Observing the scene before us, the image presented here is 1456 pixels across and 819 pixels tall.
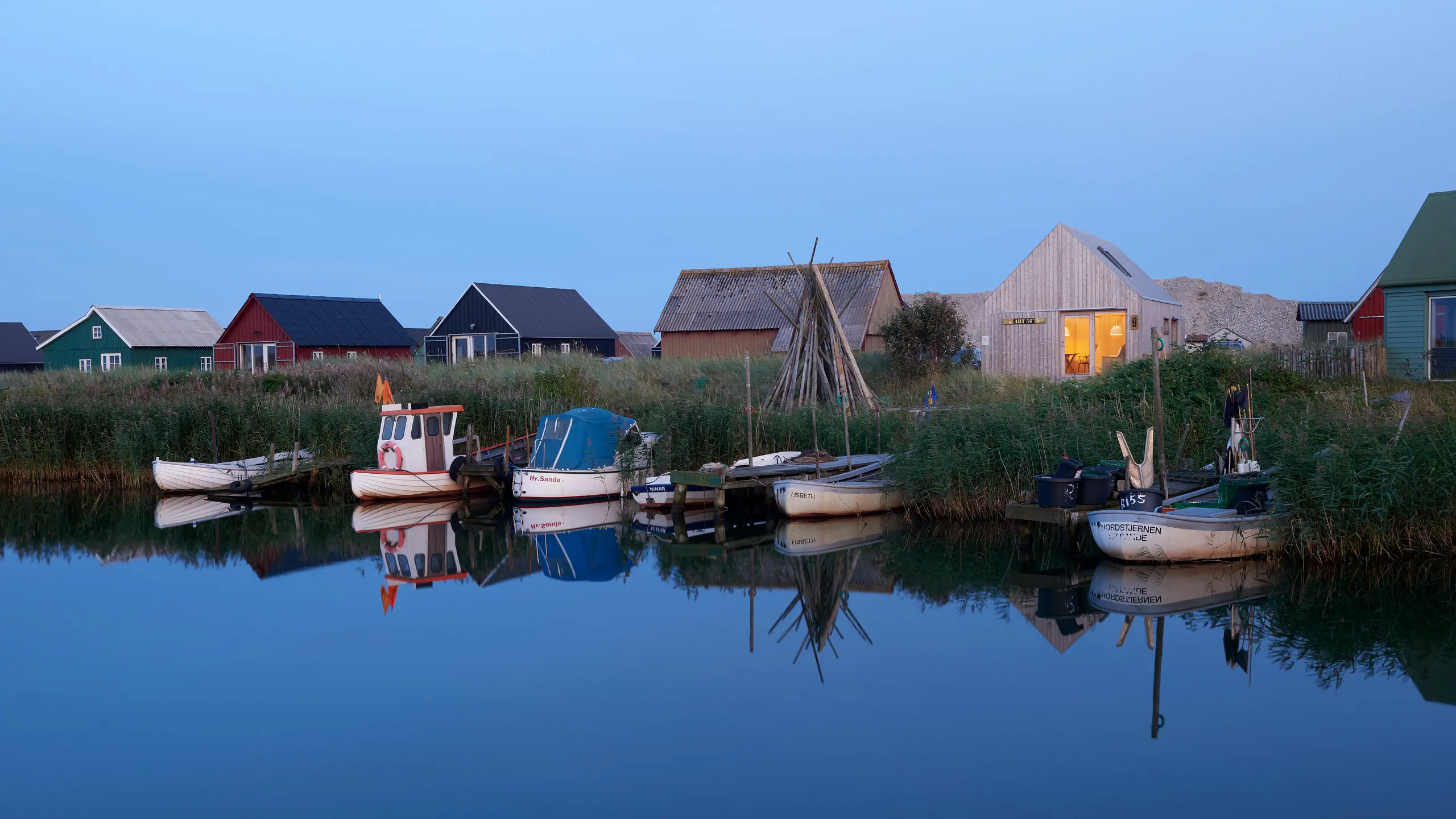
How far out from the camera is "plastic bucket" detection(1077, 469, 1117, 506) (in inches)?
517

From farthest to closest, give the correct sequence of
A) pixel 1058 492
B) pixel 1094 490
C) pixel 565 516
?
pixel 565 516, pixel 1094 490, pixel 1058 492

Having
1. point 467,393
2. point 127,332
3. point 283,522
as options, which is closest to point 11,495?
point 283,522

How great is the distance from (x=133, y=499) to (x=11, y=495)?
8.47 feet

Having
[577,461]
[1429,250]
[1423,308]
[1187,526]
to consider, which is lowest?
[1187,526]

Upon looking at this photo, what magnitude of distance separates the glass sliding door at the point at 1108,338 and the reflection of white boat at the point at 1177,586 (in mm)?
14140

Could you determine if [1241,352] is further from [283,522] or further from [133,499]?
[133,499]

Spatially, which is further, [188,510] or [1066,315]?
[1066,315]

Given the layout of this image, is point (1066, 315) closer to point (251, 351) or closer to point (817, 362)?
point (817, 362)

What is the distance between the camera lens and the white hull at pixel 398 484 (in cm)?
1930

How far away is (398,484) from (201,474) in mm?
4255

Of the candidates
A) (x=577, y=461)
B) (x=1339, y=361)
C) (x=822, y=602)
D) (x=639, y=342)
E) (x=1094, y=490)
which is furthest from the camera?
(x=639, y=342)

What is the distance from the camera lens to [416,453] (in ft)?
65.3

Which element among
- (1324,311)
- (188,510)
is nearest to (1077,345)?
(188,510)

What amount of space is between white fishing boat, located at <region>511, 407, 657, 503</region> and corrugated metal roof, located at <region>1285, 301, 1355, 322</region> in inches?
1489
